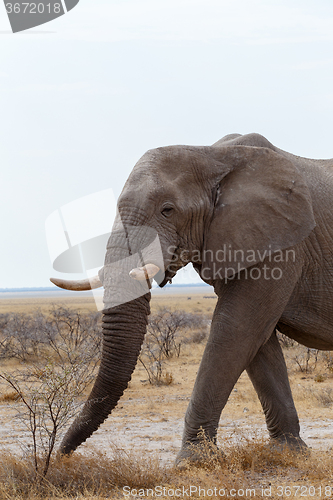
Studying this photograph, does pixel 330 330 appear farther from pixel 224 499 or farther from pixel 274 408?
pixel 224 499

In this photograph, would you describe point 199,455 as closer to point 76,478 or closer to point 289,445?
point 76,478

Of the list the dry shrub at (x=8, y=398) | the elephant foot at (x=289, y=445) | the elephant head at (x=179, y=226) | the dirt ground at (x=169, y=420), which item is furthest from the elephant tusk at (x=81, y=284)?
the dry shrub at (x=8, y=398)

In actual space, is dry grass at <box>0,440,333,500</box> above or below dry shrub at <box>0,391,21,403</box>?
above

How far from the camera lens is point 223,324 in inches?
195

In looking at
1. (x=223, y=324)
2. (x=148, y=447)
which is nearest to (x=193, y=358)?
(x=148, y=447)

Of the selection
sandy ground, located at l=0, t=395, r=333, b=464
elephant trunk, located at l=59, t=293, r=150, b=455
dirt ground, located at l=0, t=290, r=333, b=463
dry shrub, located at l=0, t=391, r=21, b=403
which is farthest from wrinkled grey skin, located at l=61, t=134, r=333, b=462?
dry shrub, located at l=0, t=391, r=21, b=403

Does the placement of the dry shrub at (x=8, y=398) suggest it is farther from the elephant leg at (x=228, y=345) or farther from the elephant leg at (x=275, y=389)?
the elephant leg at (x=228, y=345)

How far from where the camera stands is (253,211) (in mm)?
5105

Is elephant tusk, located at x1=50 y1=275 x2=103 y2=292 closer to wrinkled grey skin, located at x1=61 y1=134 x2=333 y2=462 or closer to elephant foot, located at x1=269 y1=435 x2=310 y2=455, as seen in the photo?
wrinkled grey skin, located at x1=61 y1=134 x2=333 y2=462

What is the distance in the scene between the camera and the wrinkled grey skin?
4.64 metres

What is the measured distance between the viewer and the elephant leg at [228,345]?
195 inches

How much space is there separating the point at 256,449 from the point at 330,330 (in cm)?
148

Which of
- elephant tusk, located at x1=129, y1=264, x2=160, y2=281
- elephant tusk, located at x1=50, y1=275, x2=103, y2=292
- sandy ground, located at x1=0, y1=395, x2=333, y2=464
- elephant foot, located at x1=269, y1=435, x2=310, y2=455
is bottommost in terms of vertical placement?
sandy ground, located at x1=0, y1=395, x2=333, y2=464

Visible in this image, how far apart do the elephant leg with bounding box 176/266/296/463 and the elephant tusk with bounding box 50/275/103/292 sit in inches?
45.6
